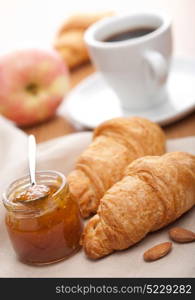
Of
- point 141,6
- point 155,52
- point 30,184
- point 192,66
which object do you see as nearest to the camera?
point 30,184

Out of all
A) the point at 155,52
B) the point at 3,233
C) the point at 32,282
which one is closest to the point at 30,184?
the point at 3,233

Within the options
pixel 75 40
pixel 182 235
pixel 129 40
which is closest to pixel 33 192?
pixel 182 235

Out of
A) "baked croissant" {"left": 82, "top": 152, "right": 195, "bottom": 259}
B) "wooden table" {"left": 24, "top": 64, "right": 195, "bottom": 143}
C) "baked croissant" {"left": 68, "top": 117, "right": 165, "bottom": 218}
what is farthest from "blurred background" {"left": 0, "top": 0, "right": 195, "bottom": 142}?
"baked croissant" {"left": 82, "top": 152, "right": 195, "bottom": 259}

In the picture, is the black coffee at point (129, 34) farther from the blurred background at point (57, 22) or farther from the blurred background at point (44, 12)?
the blurred background at point (44, 12)

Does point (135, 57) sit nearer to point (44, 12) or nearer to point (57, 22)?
point (57, 22)

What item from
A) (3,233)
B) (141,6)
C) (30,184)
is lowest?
(141,6)

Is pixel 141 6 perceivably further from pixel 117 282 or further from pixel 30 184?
pixel 117 282

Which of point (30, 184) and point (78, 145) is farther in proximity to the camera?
point (78, 145)
